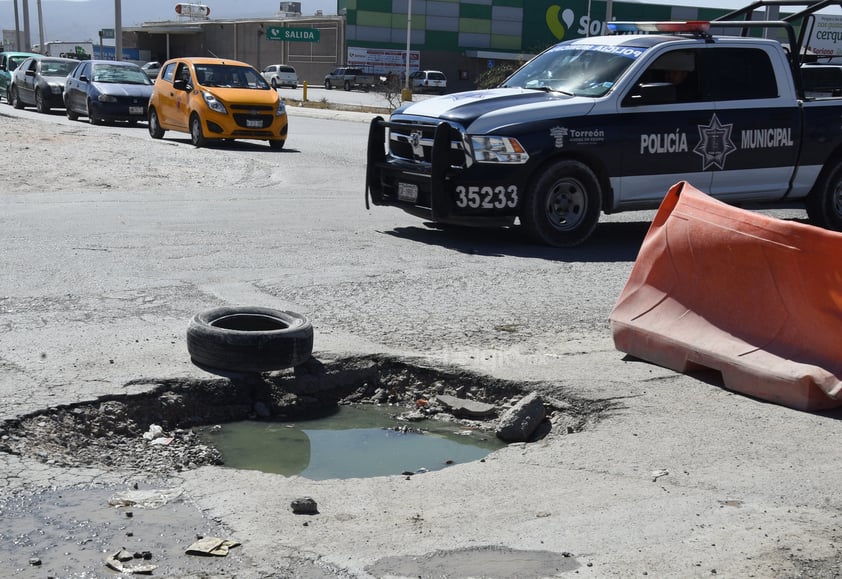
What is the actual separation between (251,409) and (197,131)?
50.3 ft

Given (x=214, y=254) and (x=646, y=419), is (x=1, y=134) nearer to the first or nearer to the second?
(x=214, y=254)

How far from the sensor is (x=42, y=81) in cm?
2942

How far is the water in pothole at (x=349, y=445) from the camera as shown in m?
5.07

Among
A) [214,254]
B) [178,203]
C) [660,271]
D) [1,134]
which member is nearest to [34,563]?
[660,271]

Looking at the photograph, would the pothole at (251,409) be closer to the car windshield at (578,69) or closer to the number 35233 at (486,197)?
the number 35233 at (486,197)

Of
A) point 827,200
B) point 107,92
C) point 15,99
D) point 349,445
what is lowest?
point 349,445

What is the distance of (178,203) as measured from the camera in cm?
1247

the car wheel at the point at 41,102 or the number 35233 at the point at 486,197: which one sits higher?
the number 35233 at the point at 486,197

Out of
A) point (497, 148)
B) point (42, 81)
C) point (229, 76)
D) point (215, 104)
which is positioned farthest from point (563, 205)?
point (42, 81)

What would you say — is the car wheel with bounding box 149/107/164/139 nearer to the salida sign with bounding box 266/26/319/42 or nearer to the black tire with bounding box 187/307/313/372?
the black tire with bounding box 187/307/313/372

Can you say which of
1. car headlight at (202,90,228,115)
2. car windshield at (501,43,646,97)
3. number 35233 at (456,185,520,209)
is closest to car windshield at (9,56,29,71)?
car headlight at (202,90,228,115)

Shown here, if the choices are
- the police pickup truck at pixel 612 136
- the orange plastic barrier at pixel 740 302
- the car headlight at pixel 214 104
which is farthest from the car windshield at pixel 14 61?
the orange plastic barrier at pixel 740 302

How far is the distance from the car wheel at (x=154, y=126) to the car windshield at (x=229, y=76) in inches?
63.0

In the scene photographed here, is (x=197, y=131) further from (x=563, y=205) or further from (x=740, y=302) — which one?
(x=740, y=302)
